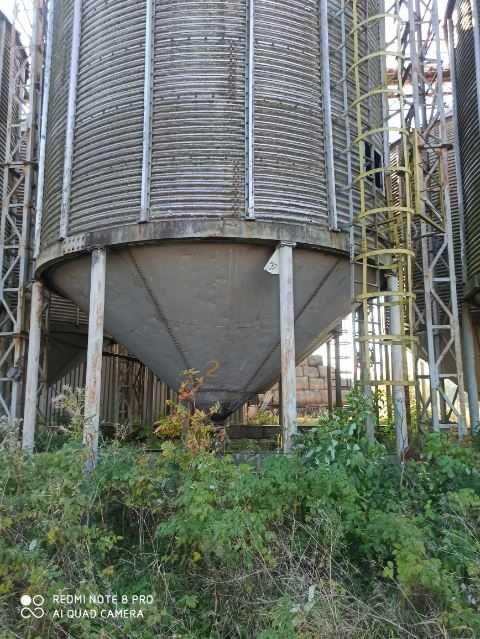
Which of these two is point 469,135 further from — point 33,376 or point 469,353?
point 33,376

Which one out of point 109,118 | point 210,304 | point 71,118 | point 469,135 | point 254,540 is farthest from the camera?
point 469,135

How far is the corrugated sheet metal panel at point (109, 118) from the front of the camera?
8.37m

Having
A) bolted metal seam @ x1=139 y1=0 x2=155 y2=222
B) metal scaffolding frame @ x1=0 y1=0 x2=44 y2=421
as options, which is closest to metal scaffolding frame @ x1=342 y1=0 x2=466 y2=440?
bolted metal seam @ x1=139 y1=0 x2=155 y2=222

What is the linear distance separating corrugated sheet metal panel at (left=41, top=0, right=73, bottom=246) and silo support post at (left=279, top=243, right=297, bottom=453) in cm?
378

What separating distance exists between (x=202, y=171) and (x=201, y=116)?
85 cm

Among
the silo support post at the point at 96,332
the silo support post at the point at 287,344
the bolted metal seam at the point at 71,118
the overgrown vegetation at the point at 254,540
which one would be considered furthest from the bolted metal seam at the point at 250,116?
the overgrown vegetation at the point at 254,540

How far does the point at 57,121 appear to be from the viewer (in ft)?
32.5

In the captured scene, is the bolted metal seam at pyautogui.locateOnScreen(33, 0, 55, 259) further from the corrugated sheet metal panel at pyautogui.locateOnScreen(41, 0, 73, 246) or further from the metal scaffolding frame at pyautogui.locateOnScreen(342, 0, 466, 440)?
the metal scaffolding frame at pyautogui.locateOnScreen(342, 0, 466, 440)

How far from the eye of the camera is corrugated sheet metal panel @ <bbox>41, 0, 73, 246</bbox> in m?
9.50

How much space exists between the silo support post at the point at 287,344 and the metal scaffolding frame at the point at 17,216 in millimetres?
6801

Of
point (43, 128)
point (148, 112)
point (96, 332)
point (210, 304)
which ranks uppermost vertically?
point (43, 128)

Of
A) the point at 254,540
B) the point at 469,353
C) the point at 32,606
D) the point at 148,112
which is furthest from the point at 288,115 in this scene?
the point at 469,353

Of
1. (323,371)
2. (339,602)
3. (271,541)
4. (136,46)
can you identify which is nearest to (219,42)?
(136,46)

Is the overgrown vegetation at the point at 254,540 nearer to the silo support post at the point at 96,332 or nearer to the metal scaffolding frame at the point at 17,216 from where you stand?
the silo support post at the point at 96,332
